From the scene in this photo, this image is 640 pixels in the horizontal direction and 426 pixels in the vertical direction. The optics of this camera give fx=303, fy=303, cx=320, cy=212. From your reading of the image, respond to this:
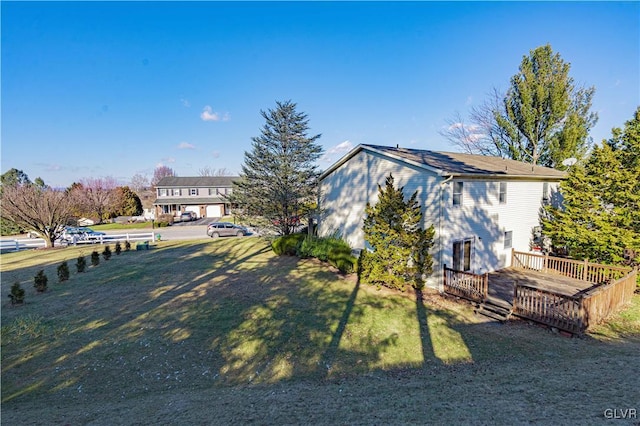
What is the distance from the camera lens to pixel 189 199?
49250 millimetres

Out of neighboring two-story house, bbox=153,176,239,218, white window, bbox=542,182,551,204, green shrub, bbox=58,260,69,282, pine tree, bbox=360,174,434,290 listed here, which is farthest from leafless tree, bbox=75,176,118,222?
white window, bbox=542,182,551,204

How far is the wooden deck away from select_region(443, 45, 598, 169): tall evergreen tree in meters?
19.1

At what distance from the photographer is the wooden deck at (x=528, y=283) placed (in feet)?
38.2

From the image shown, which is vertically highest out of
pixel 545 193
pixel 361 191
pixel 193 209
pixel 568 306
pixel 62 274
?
pixel 545 193

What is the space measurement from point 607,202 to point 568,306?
7.62 metres

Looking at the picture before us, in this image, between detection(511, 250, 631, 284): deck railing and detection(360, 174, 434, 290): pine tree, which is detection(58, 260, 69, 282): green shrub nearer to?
detection(360, 174, 434, 290): pine tree

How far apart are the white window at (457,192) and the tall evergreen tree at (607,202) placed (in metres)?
5.63

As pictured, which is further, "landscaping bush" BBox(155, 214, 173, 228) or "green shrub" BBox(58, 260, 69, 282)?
"landscaping bush" BBox(155, 214, 173, 228)

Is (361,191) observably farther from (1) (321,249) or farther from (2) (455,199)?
(2) (455,199)

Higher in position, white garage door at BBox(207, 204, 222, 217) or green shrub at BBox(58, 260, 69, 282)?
white garage door at BBox(207, 204, 222, 217)

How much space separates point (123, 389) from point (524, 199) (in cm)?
1841

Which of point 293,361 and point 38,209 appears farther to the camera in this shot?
point 38,209

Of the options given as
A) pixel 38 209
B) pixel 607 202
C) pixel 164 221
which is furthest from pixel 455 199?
pixel 164 221

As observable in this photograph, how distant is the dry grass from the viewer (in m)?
5.43
